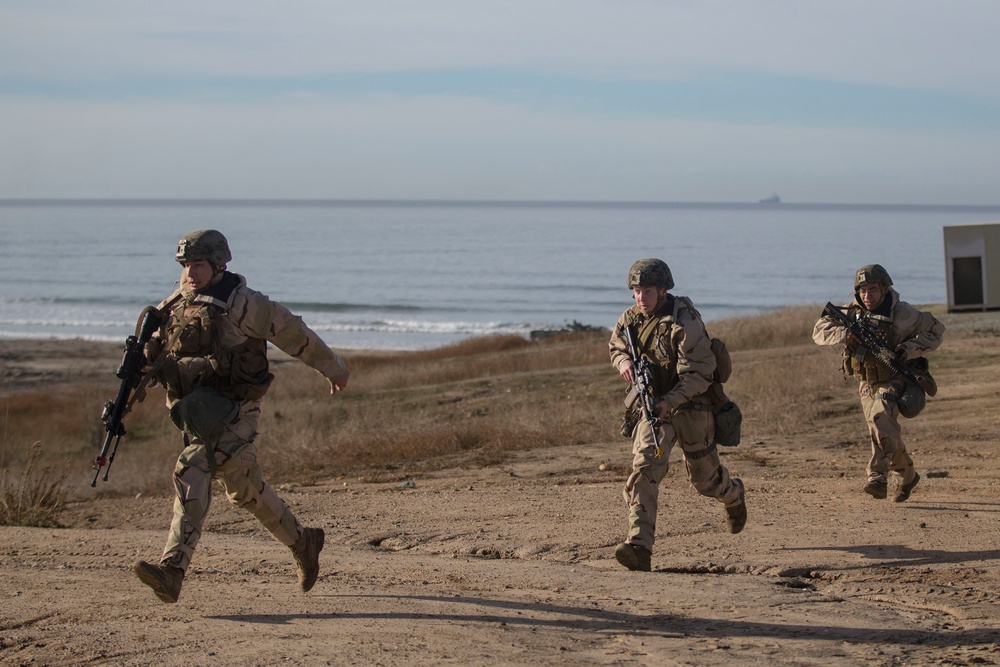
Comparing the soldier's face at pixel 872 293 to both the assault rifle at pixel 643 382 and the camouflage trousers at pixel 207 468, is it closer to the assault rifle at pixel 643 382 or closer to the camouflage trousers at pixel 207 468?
the assault rifle at pixel 643 382

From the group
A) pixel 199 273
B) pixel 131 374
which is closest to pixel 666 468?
pixel 199 273

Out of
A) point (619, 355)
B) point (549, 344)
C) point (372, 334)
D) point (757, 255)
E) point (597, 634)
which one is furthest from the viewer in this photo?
point (757, 255)

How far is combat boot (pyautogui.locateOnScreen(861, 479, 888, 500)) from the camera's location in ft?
26.8

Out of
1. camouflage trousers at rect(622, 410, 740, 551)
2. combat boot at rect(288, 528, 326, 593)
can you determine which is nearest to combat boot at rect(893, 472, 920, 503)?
camouflage trousers at rect(622, 410, 740, 551)

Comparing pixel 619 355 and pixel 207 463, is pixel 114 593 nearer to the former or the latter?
pixel 207 463

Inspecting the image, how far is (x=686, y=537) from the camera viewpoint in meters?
7.61

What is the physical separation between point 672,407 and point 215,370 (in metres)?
2.65

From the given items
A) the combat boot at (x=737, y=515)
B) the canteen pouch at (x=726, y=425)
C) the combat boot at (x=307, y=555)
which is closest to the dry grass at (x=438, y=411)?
the combat boot at (x=737, y=515)

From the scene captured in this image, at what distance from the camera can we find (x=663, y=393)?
22.6 ft

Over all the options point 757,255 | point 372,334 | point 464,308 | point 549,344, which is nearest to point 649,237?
point 757,255

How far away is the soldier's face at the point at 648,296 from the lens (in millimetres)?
6723

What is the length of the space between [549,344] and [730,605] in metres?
20.6

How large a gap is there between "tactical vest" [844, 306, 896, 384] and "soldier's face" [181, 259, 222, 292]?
4569mm

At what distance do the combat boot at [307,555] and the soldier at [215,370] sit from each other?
0.76 feet
